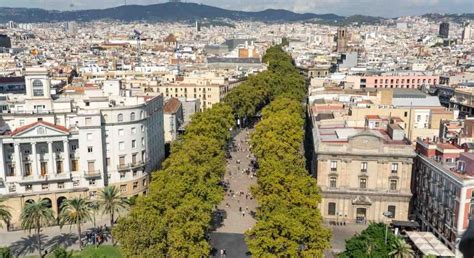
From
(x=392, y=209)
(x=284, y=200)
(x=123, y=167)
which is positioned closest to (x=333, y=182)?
(x=392, y=209)

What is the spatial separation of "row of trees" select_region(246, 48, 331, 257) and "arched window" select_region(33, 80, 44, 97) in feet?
100

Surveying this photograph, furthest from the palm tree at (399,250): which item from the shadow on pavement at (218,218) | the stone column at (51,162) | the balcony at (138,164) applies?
the stone column at (51,162)

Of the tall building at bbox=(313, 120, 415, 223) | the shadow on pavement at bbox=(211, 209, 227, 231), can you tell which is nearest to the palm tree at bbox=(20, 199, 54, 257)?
the shadow on pavement at bbox=(211, 209, 227, 231)

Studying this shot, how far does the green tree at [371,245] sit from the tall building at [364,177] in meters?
12.5

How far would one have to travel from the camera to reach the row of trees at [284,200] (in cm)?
4122

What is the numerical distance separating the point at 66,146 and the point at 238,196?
78.3ft

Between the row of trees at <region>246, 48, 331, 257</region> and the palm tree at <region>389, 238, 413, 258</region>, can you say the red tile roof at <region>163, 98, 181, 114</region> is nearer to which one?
the row of trees at <region>246, 48, 331, 257</region>

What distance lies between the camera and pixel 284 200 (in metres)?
48.7

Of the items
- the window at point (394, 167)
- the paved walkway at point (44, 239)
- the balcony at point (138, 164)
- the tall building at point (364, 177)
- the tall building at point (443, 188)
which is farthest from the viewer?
the balcony at point (138, 164)

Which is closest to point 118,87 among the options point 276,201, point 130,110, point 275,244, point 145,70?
point 130,110

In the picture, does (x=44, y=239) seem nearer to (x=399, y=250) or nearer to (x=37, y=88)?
(x=37, y=88)

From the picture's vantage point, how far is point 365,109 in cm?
7206

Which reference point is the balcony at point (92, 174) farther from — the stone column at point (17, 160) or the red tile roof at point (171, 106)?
the red tile roof at point (171, 106)

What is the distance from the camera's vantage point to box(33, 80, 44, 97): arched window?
6269 centimetres
